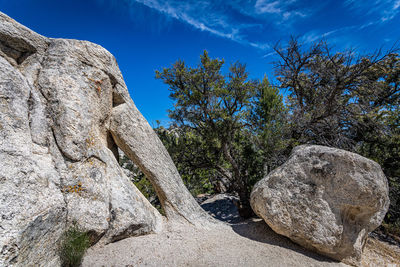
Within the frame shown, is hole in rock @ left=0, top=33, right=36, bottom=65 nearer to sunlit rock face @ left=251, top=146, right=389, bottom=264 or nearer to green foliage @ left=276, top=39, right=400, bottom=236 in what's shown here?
sunlit rock face @ left=251, top=146, right=389, bottom=264

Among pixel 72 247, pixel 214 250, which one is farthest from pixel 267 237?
pixel 72 247

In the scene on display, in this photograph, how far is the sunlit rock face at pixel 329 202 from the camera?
167 inches

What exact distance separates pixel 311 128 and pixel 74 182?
7454mm

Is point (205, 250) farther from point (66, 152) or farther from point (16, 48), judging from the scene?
point (16, 48)

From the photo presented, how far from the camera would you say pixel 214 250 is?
4051 mm

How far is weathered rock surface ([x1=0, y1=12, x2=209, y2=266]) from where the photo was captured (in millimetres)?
2473

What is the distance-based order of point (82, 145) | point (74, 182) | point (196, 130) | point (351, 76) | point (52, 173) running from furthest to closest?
point (196, 130), point (351, 76), point (82, 145), point (74, 182), point (52, 173)

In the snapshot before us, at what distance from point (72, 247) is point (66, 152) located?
1570mm

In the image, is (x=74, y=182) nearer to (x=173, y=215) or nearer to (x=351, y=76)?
(x=173, y=215)

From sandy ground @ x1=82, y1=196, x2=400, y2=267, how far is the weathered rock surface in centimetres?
30

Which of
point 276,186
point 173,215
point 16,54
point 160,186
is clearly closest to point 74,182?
point 160,186

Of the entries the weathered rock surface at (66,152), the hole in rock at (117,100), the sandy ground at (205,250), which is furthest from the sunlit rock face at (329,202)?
the hole in rock at (117,100)

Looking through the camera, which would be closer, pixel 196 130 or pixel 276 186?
pixel 276 186

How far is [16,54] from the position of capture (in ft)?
12.9
